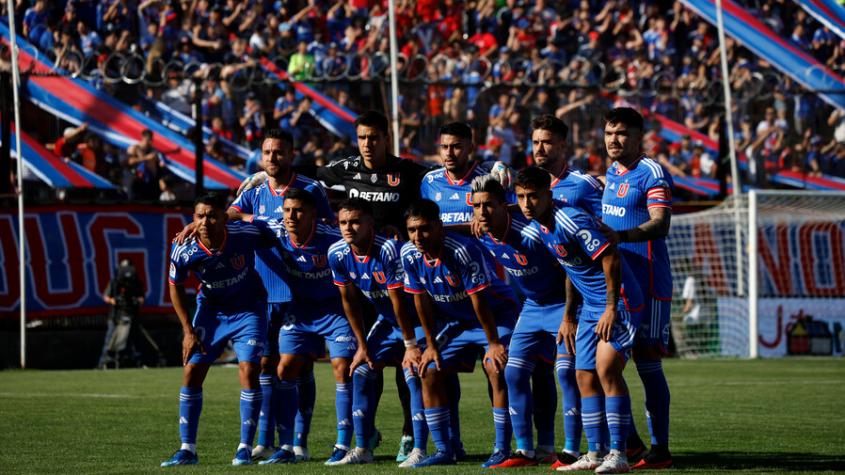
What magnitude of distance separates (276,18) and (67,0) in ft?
14.5

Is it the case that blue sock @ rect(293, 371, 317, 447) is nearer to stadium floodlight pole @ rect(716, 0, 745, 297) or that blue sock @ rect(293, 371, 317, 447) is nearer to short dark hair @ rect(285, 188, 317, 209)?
short dark hair @ rect(285, 188, 317, 209)

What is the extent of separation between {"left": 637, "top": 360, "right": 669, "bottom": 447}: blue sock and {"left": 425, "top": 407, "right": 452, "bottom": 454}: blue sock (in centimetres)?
148

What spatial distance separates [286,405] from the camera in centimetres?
1074

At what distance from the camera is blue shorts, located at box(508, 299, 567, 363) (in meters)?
9.75

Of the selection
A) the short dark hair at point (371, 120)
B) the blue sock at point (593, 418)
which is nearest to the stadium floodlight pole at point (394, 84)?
the short dark hair at point (371, 120)

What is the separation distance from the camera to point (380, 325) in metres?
10.6

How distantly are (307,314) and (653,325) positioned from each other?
9.22 feet

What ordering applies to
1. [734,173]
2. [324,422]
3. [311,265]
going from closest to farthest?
[311,265] < [324,422] < [734,173]

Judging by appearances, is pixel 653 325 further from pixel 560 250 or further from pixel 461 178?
pixel 461 178

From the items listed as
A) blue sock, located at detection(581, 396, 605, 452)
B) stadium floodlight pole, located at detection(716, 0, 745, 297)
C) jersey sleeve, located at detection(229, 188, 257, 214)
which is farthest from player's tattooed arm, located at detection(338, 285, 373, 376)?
stadium floodlight pole, located at detection(716, 0, 745, 297)

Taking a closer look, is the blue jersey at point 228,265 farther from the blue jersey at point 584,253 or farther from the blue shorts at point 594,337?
the blue shorts at point 594,337

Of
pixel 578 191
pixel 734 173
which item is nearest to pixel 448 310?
pixel 578 191

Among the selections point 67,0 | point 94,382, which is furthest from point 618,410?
point 67,0

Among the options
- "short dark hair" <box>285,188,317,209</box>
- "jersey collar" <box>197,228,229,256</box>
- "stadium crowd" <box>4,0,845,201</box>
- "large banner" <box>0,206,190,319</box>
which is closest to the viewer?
"jersey collar" <box>197,228,229,256</box>
